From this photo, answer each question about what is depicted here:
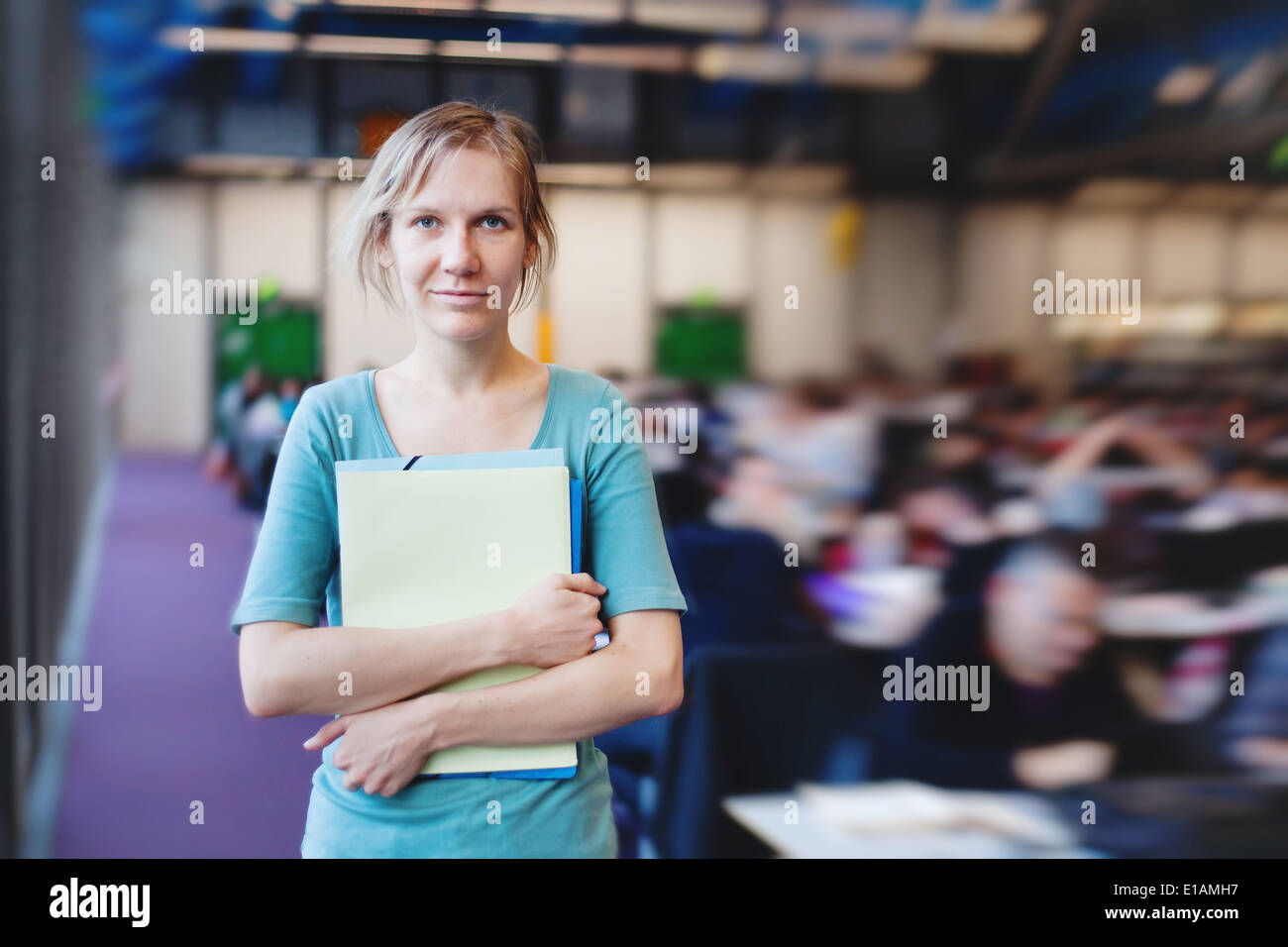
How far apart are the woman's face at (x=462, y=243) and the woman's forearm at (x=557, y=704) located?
0.37m

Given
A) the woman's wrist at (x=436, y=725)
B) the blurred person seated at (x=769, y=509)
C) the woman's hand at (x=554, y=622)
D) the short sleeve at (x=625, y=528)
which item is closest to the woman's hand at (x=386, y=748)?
the woman's wrist at (x=436, y=725)

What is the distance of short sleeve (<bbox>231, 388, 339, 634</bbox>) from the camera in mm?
1109

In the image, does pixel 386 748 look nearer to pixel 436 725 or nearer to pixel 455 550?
pixel 436 725

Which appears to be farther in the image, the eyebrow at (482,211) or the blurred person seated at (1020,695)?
the blurred person seated at (1020,695)

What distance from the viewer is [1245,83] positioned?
7.30 feet

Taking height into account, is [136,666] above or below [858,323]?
below

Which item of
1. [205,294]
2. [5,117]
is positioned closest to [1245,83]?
[205,294]

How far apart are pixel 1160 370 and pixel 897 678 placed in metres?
0.86

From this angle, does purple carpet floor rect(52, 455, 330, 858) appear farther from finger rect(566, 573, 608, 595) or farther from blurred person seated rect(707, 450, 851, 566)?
finger rect(566, 573, 608, 595)

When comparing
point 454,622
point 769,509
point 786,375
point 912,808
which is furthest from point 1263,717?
point 454,622

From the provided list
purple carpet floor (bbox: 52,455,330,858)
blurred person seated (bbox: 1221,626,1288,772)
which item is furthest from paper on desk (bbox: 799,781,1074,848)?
purple carpet floor (bbox: 52,455,330,858)

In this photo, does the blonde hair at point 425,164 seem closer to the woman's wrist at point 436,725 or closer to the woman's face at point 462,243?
the woman's face at point 462,243

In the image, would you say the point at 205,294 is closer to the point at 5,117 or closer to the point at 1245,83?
the point at 5,117

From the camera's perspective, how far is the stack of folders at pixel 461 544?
3.82 ft
